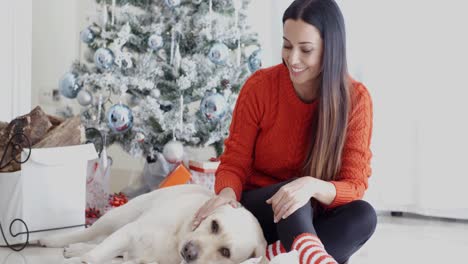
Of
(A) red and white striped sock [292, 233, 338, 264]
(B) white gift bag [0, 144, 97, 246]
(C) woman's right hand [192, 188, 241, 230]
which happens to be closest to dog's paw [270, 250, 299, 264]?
(A) red and white striped sock [292, 233, 338, 264]

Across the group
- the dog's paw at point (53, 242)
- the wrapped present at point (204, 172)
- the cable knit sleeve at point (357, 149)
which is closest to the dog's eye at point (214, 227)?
the cable knit sleeve at point (357, 149)

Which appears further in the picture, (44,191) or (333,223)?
(44,191)

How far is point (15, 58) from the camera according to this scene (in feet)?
13.4

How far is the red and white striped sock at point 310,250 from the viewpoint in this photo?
5.66 feet

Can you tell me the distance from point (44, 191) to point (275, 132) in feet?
3.27

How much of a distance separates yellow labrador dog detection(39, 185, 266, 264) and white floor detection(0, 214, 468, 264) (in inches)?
6.6

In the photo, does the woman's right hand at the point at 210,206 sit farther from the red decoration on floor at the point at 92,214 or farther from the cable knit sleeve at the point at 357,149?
the red decoration on floor at the point at 92,214

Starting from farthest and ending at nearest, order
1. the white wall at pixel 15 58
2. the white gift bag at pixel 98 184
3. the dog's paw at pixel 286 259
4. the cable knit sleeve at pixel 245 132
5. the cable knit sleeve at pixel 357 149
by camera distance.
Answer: the white wall at pixel 15 58 → the white gift bag at pixel 98 184 → the cable knit sleeve at pixel 245 132 → the cable knit sleeve at pixel 357 149 → the dog's paw at pixel 286 259

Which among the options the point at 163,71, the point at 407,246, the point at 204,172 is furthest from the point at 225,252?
the point at 163,71

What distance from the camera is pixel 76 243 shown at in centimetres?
246

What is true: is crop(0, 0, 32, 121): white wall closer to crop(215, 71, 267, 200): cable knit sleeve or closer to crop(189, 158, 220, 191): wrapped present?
crop(189, 158, 220, 191): wrapped present

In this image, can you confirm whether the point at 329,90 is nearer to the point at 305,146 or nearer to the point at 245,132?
the point at 305,146

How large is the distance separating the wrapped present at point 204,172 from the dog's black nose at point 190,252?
1.62 meters

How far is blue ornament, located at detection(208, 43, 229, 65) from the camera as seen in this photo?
3.54 metres
